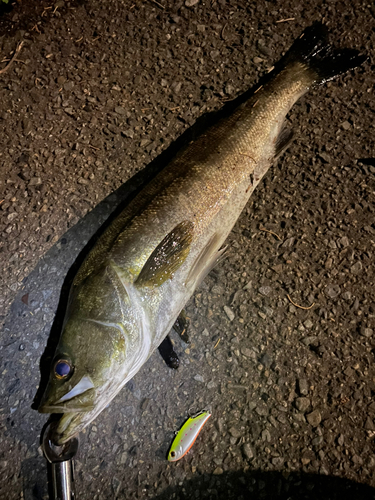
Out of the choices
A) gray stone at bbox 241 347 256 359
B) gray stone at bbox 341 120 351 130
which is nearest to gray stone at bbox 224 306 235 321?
gray stone at bbox 241 347 256 359

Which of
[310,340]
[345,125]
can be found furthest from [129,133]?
[310,340]

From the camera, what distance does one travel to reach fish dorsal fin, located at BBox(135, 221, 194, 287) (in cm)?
238

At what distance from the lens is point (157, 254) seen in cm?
242

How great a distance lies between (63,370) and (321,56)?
375 cm

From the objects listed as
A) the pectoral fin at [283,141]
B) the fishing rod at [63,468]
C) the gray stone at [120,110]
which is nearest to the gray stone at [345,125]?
the pectoral fin at [283,141]

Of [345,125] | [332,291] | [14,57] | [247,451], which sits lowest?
[247,451]

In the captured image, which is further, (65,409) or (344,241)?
(344,241)

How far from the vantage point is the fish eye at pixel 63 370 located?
7.07 feet

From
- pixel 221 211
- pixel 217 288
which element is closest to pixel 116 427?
pixel 217 288

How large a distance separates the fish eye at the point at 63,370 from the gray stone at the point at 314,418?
2010 millimetres

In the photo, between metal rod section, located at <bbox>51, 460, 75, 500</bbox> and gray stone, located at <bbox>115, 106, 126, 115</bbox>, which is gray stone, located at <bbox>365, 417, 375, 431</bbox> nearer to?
metal rod section, located at <bbox>51, 460, 75, 500</bbox>

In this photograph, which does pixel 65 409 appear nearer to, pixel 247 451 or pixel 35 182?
pixel 247 451

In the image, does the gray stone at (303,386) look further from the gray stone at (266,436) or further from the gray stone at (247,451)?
the gray stone at (247,451)

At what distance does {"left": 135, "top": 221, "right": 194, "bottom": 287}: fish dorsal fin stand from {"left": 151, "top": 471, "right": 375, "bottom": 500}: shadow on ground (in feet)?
5.74
